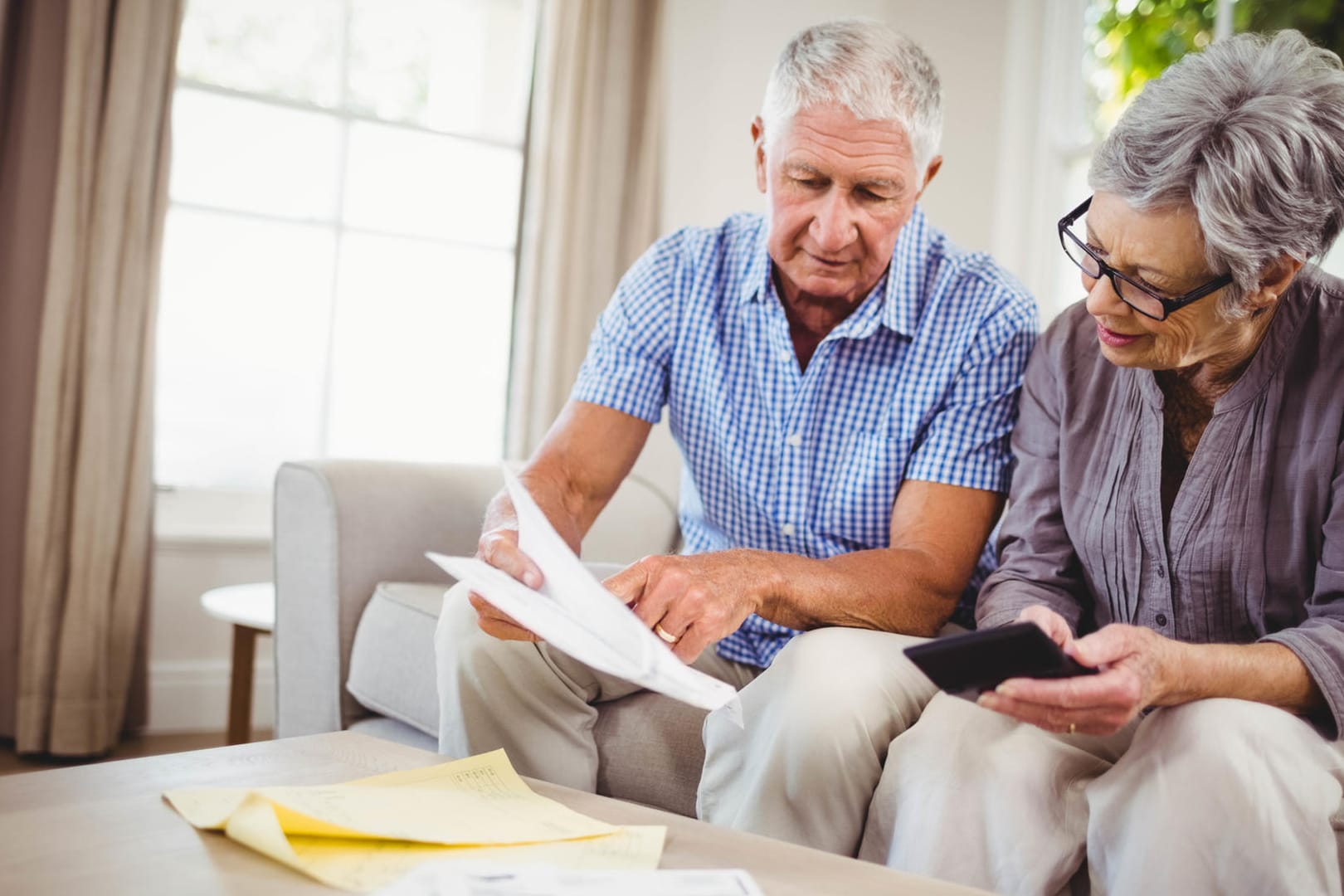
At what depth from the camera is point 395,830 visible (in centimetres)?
78

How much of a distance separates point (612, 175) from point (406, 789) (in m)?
2.77

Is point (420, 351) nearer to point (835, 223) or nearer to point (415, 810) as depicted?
point (835, 223)

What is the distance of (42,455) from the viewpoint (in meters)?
2.62

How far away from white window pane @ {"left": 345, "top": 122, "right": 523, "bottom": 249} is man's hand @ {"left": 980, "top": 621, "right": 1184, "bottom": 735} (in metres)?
2.72

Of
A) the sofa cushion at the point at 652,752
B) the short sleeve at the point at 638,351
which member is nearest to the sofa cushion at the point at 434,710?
the sofa cushion at the point at 652,752

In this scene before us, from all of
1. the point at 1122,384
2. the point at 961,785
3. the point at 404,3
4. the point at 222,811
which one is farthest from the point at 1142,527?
the point at 404,3

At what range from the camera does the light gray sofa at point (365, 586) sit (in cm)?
172

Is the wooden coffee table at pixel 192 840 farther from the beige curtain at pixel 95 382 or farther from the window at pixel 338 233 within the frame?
the window at pixel 338 233

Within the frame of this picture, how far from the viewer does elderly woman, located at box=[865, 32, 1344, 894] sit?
0.94 metres

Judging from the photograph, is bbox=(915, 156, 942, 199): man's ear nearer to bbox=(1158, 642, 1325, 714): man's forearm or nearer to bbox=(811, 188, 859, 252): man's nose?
bbox=(811, 188, 859, 252): man's nose

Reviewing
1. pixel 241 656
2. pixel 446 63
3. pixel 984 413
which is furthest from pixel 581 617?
pixel 446 63

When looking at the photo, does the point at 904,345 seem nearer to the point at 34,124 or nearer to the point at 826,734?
the point at 826,734

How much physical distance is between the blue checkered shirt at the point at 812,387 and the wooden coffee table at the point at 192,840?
1.96 feet

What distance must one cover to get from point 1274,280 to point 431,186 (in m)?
2.65
